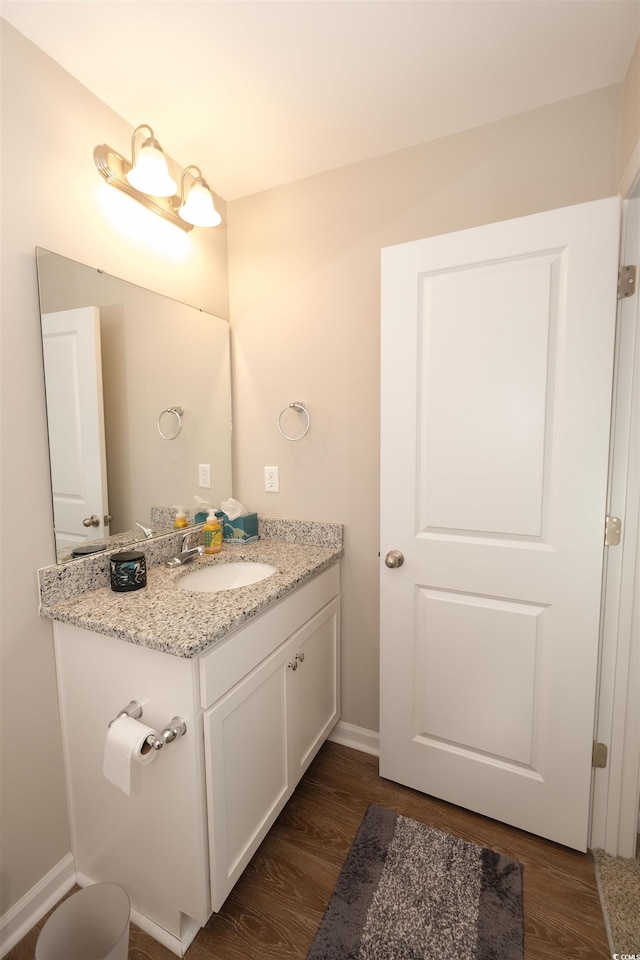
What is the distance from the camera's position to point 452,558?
1.46 meters

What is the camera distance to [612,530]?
1263mm

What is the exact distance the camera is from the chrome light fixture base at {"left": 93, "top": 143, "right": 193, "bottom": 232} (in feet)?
4.33

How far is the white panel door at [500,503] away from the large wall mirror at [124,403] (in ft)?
2.72

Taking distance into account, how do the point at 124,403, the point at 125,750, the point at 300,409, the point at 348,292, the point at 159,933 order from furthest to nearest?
Result: the point at 300,409
the point at 348,292
the point at 124,403
the point at 159,933
the point at 125,750

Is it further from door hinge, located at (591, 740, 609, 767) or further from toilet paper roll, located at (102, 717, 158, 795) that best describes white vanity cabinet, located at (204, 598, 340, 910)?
door hinge, located at (591, 740, 609, 767)

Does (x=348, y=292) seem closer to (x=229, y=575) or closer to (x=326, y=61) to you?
(x=326, y=61)

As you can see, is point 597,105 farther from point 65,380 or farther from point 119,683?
point 119,683

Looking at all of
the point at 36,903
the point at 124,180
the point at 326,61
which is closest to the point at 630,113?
the point at 326,61

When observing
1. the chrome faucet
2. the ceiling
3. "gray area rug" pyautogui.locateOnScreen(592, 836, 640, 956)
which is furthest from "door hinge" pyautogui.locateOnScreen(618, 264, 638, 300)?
"gray area rug" pyautogui.locateOnScreen(592, 836, 640, 956)

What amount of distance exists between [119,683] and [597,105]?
224 cm

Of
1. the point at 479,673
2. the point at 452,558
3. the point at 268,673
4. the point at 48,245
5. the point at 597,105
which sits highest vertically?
the point at 597,105

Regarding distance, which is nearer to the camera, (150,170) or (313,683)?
Result: (150,170)

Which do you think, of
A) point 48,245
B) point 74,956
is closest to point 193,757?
point 74,956

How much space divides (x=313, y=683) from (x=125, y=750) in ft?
2.58
